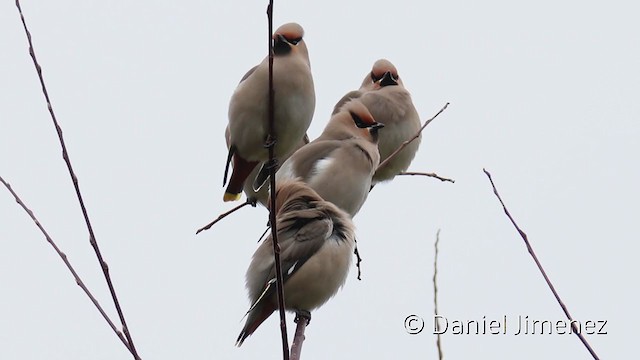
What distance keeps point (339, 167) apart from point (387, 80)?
163cm

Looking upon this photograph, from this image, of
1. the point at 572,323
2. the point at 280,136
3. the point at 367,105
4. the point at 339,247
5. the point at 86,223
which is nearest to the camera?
the point at 572,323

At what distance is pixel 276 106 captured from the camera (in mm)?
4152

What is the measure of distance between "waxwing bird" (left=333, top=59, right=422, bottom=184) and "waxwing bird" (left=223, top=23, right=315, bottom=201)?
2.07 m

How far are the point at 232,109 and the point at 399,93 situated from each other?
8.70 feet

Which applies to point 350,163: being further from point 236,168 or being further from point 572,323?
point 572,323

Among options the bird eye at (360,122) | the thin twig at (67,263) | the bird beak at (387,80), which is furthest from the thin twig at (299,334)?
the bird beak at (387,80)

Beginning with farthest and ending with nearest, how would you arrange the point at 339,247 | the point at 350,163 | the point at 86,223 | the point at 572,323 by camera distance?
the point at 350,163 → the point at 339,247 → the point at 86,223 → the point at 572,323

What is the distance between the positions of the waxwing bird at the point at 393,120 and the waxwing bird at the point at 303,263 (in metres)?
1.84

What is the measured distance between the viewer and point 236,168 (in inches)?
182

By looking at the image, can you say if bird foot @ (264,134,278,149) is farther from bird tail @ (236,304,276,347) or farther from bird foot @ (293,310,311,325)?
bird foot @ (293,310,311,325)

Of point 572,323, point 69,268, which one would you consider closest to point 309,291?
point 69,268

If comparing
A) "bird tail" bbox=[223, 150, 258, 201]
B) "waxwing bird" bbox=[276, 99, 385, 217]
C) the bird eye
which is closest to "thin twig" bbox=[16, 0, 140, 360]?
"bird tail" bbox=[223, 150, 258, 201]

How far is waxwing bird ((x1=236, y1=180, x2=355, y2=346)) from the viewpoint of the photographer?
427cm

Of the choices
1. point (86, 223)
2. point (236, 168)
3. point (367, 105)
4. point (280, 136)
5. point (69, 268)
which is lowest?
point (367, 105)
